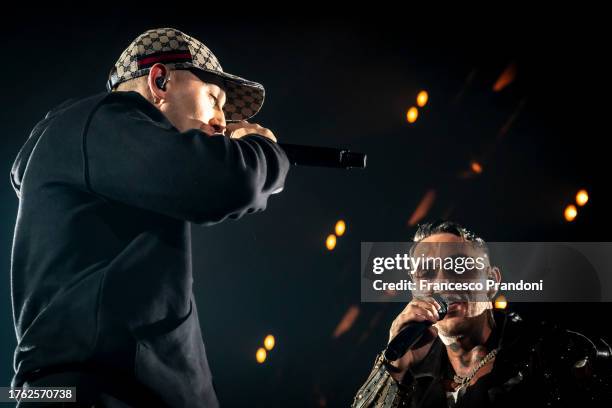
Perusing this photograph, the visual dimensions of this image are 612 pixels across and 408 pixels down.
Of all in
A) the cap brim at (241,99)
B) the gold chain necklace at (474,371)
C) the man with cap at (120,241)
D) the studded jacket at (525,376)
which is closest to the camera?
the man with cap at (120,241)

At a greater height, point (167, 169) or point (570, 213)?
point (570, 213)

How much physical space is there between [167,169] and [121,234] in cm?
16

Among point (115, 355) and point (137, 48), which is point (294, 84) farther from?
point (115, 355)

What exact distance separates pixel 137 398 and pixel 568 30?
207 cm

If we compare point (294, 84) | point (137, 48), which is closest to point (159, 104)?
point (137, 48)

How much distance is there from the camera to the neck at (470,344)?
2180mm

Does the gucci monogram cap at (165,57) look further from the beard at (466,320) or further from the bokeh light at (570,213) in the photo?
the bokeh light at (570,213)

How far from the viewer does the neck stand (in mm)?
2180

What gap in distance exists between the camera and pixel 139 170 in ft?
3.10

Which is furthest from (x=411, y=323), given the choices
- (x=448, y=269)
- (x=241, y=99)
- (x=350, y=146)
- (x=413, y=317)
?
(x=350, y=146)

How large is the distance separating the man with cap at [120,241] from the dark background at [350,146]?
4.79 ft

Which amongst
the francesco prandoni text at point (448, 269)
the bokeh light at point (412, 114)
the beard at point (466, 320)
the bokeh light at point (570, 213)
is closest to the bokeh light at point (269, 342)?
the francesco prandoni text at point (448, 269)

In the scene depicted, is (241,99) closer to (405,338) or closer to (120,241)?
(120,241)

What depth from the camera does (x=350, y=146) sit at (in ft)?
8.22
